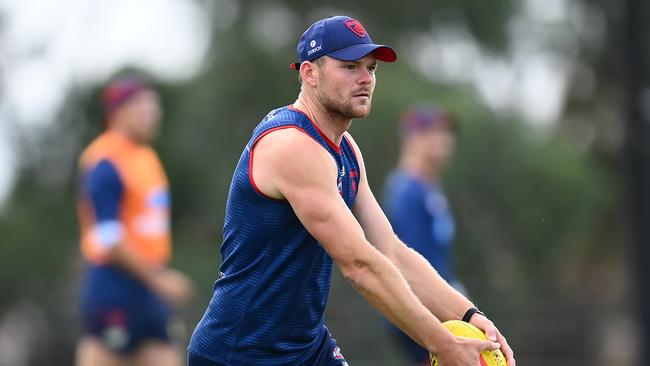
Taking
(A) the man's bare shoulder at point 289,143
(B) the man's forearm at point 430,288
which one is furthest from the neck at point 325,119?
(B) the man's forearm at point 430,288

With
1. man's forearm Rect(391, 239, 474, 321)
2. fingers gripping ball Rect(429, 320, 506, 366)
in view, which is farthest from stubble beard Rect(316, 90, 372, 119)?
fingers gripping ball Rect(429, 320, 506, 366)

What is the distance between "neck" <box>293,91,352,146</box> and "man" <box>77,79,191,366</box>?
3.55 meters

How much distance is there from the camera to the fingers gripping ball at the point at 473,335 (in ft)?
15.8

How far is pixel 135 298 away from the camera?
27.7ft

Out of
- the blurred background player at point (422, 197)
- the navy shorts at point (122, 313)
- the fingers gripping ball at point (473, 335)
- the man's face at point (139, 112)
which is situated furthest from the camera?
the man's face at point (139, 112)

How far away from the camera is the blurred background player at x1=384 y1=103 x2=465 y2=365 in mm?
8531

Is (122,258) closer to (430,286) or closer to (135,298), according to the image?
(135,298)

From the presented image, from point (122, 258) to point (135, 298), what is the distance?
0.35 m

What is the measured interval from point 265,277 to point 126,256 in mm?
3527

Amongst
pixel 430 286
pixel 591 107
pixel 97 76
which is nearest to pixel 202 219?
pixel 97 76

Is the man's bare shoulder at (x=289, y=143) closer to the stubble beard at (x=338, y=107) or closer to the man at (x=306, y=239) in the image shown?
the man at (x=306, y=239)

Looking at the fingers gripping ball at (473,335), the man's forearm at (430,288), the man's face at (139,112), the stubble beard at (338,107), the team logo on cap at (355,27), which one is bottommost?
the fingers gripping ball at (473,335)

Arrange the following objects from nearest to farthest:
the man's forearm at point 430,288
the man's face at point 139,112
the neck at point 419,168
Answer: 1. the man's forearm at point 430,288
2. the man's face at point 139,112
3. the neck at point 419,168

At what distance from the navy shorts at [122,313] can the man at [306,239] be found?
11.1 feet
